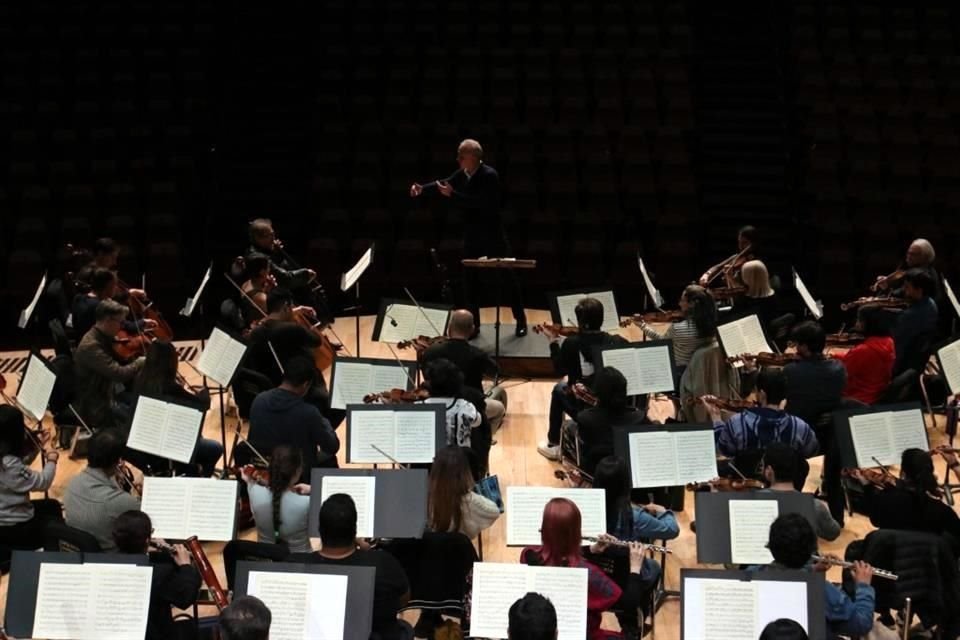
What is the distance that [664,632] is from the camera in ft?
20.2

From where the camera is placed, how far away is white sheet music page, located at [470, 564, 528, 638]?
4.70 metres

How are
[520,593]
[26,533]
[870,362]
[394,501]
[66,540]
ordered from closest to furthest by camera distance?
[520,593]
[66,540]
[394,501]
[26,533]
[870,362]

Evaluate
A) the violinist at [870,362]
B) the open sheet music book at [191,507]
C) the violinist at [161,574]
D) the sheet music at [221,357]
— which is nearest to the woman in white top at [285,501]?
the open sheet music book at [191,507]

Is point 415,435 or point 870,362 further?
point 870,362

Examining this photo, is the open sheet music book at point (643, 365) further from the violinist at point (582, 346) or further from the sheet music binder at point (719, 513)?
the sheet music binder at point (719, 513)

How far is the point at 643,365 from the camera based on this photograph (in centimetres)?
712

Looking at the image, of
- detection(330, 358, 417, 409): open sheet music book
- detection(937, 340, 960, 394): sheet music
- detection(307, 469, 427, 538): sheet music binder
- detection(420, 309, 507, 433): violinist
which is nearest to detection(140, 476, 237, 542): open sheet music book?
detection(307, 469, 427, 538): sheet music binder

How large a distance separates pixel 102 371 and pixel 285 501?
244 cm

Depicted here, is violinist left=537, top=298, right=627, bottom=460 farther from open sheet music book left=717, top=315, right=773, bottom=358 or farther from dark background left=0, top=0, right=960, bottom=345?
dark background left=0, top=0, right=960, bottom=345

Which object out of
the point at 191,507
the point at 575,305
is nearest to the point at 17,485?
the point at 191,507

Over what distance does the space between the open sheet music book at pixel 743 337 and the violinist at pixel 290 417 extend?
8.24 feet

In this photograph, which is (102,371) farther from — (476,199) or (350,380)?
(476,199)

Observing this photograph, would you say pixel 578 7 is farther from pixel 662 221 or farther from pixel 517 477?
pixel 517 477

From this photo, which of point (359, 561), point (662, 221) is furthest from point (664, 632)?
point (662, 221)
